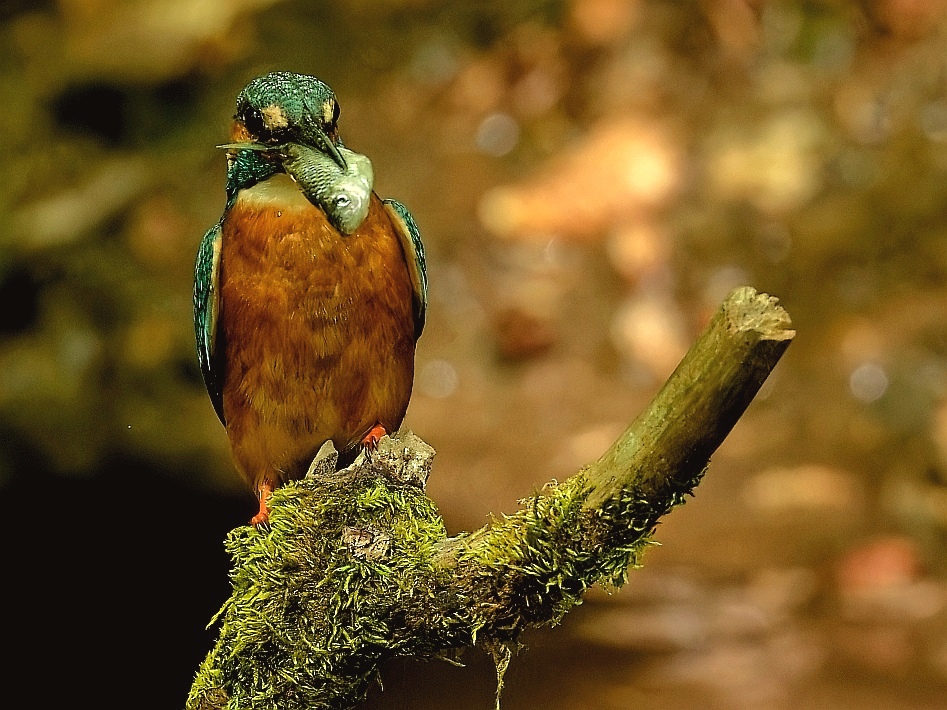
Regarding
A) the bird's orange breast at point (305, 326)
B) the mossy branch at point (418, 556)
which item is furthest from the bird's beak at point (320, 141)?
the mossy branch at point (418, 556)

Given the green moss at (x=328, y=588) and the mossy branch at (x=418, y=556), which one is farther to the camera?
the green moss at (x=328, y=588)

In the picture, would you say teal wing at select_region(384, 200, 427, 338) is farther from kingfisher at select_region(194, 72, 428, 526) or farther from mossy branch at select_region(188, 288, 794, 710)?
mossy branch at select_region(188, 288, 794, 710)

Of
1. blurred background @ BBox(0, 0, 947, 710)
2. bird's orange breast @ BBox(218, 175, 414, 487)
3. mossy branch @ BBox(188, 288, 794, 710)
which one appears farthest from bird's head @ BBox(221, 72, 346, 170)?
blurred background @ BBox(0, 0, 947, 710)

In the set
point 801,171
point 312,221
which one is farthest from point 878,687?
point 312,221

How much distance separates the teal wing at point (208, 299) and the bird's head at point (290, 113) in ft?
0.74

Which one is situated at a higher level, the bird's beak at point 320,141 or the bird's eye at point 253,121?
the bird's eye at point 253,121

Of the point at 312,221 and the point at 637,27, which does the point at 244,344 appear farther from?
the point at 637,27

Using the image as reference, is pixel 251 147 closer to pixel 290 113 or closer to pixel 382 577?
pixel 290 113

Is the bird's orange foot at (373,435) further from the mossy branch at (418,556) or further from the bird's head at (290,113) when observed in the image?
the bird's head at (290,113)

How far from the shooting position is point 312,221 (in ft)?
5.71

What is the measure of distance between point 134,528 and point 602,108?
348cm

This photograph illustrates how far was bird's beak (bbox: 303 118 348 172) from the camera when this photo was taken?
1597mm

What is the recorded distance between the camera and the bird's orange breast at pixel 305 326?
5.73 feet

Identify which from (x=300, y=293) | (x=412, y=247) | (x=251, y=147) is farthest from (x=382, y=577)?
(x=251, y=147)
